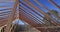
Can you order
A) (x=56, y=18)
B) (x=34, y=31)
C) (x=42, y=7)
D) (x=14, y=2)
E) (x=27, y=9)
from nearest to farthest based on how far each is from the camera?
(x=14, y=2), (x=42, y=7), (x=27, y=9), (x=56, y=18), (x=34, y=31)

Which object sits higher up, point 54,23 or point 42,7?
point 42,7

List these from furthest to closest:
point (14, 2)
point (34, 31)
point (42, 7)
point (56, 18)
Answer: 1. point (34, 31)
2. point (56, 18)
3. point (42, 7)
4. point (14, 2)

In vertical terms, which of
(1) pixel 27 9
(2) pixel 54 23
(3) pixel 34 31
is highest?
(1) pixel 27 9

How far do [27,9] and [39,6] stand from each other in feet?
1.40

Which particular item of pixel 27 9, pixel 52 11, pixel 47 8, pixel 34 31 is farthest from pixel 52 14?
pixel 34 31

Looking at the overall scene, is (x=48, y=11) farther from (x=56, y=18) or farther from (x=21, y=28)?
(x=21, y=28)

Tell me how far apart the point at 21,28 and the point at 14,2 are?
192 inches

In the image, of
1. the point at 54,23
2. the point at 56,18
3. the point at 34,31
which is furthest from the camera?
the point at 34,31

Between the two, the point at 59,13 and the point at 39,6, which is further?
the point at 59,13

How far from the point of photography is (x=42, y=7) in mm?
3822

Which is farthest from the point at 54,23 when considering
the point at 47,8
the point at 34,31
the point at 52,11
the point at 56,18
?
the point at 34,31

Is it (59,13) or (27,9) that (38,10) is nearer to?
(27,9)

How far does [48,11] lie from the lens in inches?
158

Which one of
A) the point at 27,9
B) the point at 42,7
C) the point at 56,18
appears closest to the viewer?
the point at 42,7
